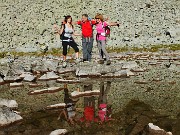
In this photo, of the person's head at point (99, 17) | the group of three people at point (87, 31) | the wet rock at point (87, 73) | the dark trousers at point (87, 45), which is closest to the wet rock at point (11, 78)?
the wet rock at point (87, 73)

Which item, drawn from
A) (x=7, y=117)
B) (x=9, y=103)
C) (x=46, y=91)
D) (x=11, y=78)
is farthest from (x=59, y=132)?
(x=11, y=78)

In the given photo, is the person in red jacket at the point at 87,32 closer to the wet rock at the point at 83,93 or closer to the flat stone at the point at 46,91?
the flat stone at the point at 46,91

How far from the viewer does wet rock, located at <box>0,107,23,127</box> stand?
10484 millimetres

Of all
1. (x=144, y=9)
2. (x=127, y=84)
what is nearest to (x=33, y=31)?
(x=144, y=9)

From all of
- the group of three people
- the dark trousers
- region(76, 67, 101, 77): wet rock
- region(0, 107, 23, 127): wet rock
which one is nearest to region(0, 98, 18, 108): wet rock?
region(0, 107, 23, 127): wet rock

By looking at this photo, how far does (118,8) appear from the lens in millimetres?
41281

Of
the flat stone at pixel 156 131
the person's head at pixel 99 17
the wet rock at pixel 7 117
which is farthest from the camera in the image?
the person's head at pixel 99 17

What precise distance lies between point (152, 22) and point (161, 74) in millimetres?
20909

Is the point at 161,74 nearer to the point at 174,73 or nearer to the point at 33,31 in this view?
the point at 174,73

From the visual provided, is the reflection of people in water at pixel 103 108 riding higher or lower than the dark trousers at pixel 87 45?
lower

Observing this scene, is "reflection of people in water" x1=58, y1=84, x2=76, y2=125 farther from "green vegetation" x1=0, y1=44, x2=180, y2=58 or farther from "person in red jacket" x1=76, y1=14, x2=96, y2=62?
"green vegetation" x1=0, y1=44, x2=180, y2=58

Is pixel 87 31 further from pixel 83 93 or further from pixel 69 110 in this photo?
pixel 69 110

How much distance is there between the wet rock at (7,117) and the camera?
10.5 metres

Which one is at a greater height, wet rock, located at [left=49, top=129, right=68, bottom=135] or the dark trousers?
the dark trousers
